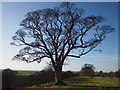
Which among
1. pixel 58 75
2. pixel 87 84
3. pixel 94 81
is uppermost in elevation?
pixel 58 75

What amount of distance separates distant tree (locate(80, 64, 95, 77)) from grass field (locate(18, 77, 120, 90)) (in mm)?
227

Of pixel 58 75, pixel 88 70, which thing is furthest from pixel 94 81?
pixel 58 75

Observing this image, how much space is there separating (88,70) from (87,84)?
29.0 inches

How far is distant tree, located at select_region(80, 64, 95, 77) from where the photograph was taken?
29.3 ft

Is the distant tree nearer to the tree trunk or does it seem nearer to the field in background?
the field in background

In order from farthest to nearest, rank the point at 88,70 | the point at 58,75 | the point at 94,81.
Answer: the point at 58,75 → the point at 94,81 → the point at 88,70

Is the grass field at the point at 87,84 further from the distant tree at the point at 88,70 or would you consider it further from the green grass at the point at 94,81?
the distant tree at the point at 88,70

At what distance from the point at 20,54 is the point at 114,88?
150 inches

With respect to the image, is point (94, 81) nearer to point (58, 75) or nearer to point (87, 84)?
point (87, 84)

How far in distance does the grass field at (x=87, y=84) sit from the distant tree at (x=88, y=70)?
0.23 metres

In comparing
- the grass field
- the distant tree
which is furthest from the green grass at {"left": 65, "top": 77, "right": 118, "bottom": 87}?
the distant tree

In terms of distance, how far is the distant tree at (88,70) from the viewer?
8.92 metres

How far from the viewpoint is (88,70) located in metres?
9.06

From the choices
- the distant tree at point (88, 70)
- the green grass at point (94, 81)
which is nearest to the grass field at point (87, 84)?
Result: the green grass at point (94, 81)
